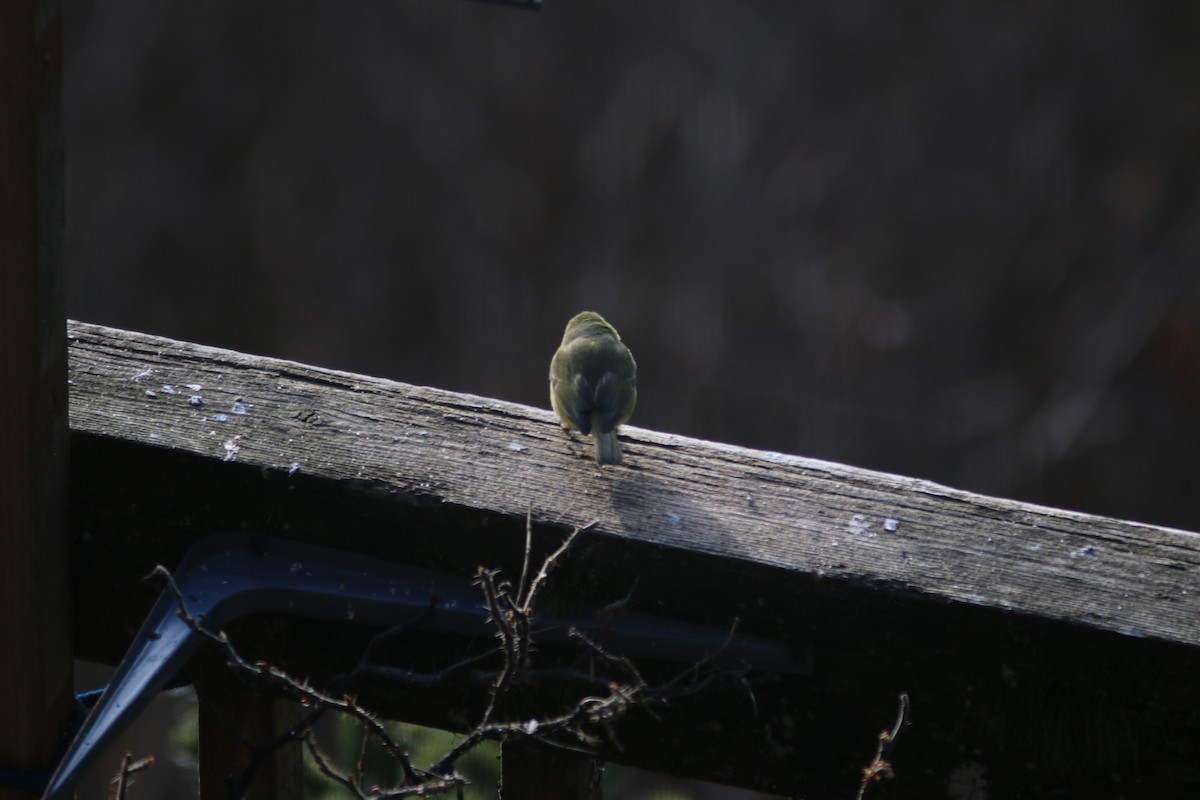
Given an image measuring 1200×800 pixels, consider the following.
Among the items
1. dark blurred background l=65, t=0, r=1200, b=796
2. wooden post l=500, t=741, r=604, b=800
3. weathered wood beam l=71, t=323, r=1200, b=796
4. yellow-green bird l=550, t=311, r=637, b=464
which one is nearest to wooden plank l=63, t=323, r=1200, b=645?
weathered wood beam l=71, t=323, r=1200, b=796

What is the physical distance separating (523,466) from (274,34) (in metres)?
8.03

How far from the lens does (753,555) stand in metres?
1.35

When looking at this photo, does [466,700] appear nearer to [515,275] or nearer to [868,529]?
[868,529]

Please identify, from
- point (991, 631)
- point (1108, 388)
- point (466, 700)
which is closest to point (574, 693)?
point (466, 700)

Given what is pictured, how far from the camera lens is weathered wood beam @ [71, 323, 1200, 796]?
51.2 inches

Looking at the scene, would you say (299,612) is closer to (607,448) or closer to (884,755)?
(607,448)

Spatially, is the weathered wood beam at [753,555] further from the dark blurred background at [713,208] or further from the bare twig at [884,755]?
the dark blurred background at [713,208]

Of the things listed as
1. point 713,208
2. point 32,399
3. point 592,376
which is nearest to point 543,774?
point 32,399

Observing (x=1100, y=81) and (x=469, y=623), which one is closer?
(x=469, y=623)

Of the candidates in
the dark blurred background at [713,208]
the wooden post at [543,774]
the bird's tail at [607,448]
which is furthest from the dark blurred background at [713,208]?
the wooden post at [543,774]

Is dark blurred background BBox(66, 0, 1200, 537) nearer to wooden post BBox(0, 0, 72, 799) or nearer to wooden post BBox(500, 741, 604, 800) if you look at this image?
wooden post BBox(500, 741, 604, 800)

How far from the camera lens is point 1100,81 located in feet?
26.5

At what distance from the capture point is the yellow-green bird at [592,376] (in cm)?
275

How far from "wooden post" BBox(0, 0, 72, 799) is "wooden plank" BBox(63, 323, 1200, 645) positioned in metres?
0.12
